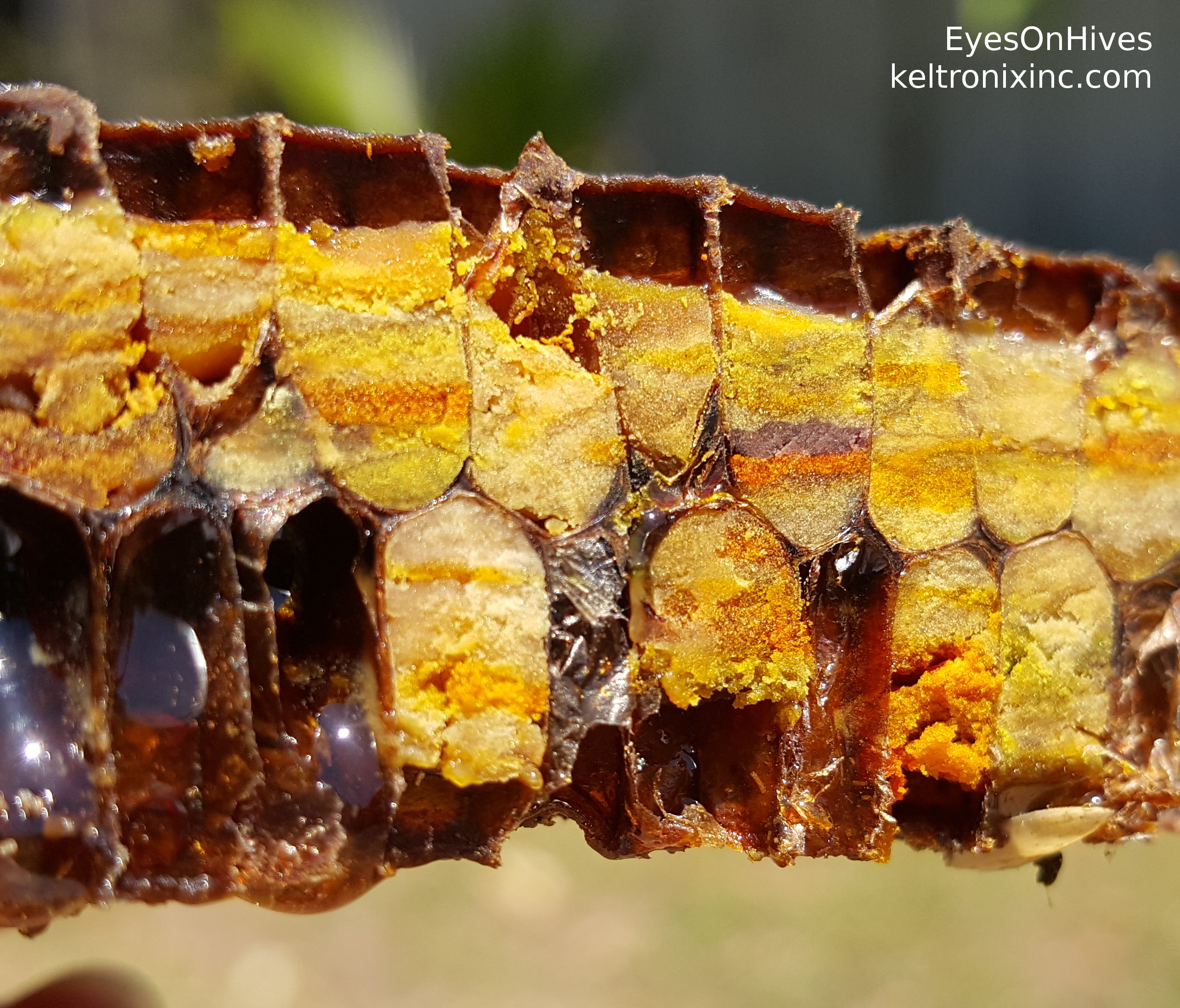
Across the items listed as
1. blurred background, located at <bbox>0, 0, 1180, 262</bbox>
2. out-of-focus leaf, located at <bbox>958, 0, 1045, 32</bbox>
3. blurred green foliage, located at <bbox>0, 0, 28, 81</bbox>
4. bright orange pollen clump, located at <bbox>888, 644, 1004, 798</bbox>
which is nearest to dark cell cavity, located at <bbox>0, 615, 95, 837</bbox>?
bright orange pollen clump, located at <bbox>888, 644, 1004, 798</bbox>

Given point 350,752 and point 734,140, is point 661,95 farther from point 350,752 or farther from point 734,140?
point 350,752

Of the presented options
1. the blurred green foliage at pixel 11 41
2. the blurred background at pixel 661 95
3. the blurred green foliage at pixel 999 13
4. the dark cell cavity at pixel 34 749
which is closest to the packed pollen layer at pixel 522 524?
the dark cell cavity at pixel 34 749

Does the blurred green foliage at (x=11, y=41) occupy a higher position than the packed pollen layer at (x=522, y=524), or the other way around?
the blurred green foliage at (x=11, y=41)

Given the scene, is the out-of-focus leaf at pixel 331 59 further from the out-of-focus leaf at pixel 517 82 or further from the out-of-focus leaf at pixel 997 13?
the out-of-focus leaf at pixel 997 13

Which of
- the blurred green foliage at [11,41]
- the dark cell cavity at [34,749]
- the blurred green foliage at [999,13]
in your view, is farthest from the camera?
the blurred green foliage at [11,41]

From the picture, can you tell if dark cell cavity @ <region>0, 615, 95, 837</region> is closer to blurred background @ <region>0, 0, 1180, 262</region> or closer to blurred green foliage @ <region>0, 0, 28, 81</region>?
blurred background @ <region>0, 0, 1180, 262</region>

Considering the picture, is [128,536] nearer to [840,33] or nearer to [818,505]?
[818,505]

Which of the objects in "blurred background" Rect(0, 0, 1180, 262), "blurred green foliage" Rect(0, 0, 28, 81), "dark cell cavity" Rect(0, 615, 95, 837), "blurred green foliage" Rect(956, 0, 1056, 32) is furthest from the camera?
"blurred green foliage" Rect(0, 0, 28, 81)
